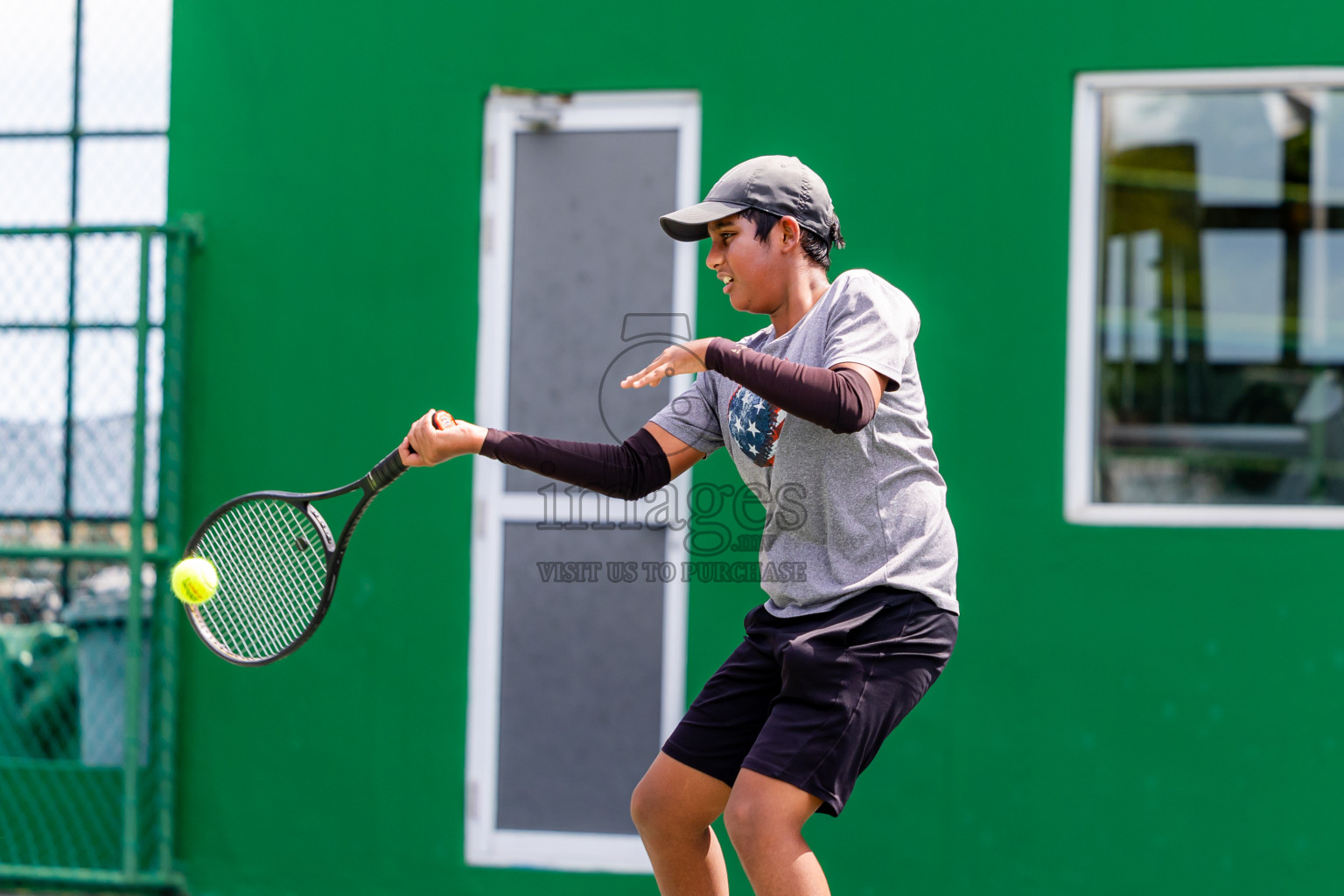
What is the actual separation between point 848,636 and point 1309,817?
7.10 ft

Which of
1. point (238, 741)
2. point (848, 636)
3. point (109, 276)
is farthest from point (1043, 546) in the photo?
point (109, 276)

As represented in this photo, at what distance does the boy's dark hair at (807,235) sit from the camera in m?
2.44

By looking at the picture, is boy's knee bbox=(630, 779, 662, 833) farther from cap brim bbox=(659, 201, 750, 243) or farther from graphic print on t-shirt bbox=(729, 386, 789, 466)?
cap brim bbox=(659, 201, 750, 243)

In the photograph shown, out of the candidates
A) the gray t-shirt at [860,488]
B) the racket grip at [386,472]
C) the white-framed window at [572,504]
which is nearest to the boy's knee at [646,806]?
the gray t-shirt at [860,488]

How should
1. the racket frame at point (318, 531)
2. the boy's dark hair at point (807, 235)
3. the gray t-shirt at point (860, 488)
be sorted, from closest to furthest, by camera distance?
1. the gray t-shirt at point (860, 488)
2. the boy's dark hair at point (807, 235)
3. the racket frame at point (318, 531)

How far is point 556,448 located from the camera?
2.54 meters

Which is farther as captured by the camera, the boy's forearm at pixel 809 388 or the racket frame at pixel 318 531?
the racket frame at pixel 318 531

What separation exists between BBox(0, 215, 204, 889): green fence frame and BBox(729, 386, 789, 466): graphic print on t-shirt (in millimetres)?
2279

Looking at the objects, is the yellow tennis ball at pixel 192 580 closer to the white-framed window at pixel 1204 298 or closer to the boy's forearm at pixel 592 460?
the boy's forearm at pixel 592 460

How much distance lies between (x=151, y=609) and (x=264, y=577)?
51.7 inches

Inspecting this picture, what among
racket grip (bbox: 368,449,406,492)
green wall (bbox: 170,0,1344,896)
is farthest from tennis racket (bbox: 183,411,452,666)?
green wall (bbox: 170,0,1344,896)

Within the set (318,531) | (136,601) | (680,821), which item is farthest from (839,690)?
(136,601)

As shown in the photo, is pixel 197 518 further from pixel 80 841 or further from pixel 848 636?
pixel 848 636

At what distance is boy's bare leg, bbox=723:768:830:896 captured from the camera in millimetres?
2195
